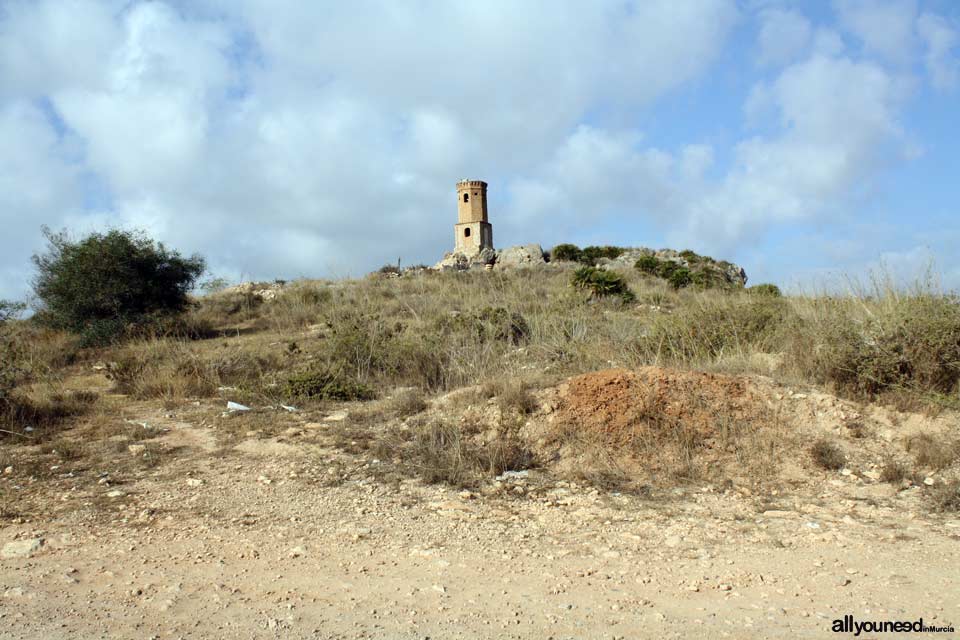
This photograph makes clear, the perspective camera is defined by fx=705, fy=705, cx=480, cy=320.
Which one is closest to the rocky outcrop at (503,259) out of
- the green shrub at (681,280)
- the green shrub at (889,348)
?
the green shrub at (681,280)

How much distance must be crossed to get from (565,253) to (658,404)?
2656 centimetres

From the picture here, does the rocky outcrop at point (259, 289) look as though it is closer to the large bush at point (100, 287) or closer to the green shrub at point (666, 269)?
the large bush at point (100, 287)

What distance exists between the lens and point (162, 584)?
3627mm

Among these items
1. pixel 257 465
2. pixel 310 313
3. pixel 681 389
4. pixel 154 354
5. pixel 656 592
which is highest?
pixel 310 313

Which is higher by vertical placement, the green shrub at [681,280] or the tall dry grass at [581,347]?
the green shrub at [681,280]

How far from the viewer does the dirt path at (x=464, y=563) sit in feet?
10.5

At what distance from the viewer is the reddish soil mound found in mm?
6051

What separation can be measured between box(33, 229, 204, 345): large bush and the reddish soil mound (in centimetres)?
1074

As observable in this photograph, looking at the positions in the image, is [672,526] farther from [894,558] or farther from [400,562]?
[400,562]

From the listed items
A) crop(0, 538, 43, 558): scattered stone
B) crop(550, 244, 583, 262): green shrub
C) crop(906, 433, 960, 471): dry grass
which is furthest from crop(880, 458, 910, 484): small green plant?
crop(550, 244, 583, 262): green shrub

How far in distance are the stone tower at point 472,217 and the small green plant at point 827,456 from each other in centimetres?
3553

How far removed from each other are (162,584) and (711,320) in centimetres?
733

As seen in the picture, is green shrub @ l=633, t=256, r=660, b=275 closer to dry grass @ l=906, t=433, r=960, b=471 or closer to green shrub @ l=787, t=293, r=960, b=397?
green shrub @ l=787, t=293, r=960, b=397

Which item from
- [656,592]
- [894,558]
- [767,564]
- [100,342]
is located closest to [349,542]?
[656,592]
